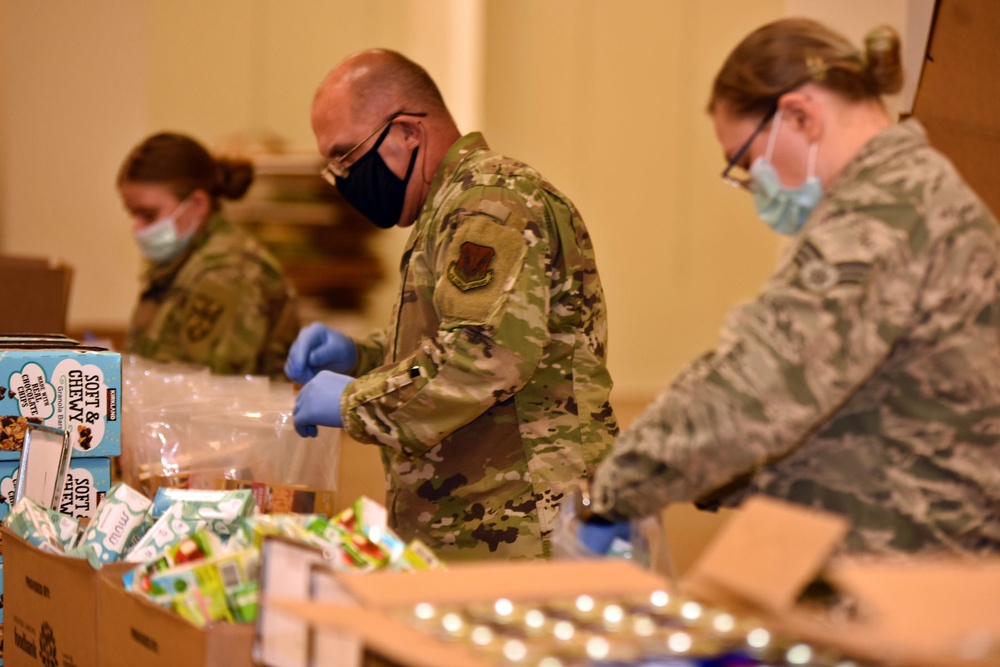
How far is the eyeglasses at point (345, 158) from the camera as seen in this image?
2.20 metres

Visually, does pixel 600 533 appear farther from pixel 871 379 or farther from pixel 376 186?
pixel 376 186

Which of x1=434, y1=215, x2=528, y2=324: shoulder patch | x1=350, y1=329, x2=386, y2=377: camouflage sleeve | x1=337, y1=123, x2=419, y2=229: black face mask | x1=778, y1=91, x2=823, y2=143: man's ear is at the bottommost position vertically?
x1=350, y1=329, x2=386, y2=377: camouflage sleeve

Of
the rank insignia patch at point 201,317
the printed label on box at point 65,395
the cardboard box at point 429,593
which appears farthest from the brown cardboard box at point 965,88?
the rank insignia patch at point 201,317

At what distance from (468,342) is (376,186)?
498 mm

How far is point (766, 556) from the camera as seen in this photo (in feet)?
3.29

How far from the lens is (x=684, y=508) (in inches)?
215

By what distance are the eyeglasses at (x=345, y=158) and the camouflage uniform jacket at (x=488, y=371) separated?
0.44 feet

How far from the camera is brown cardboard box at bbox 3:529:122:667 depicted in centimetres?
165

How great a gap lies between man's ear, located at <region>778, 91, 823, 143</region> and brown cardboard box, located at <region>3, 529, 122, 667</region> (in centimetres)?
112

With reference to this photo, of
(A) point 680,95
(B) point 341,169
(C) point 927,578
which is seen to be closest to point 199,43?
(A) point 680,95

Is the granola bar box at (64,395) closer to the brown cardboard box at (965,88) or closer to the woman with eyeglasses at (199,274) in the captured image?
the woman with eyeglasses at (199,274)

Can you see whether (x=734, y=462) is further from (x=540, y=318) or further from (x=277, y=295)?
(x=277, y=295)

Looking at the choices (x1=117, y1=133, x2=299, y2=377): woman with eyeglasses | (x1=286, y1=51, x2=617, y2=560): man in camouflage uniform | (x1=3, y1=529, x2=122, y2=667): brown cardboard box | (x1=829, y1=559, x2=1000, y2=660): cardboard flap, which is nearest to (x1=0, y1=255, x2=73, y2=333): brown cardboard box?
(x1=117, y1=133, x2=299, y2=377): woman with eyeglasses

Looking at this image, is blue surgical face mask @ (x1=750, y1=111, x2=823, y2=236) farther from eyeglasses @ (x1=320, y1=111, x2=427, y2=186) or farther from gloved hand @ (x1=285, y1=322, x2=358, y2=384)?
gloved hand @ (x1=285, y1=322, x2=358, y2=384)
